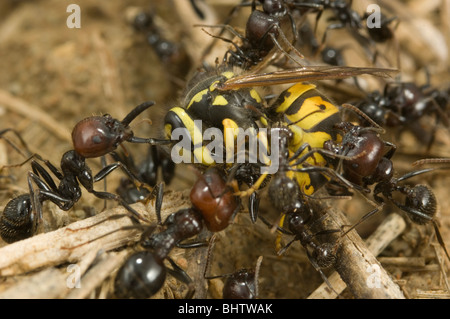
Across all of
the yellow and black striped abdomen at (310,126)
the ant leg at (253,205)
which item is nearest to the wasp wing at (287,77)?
the yellow and black striped abdomen at (310,126)

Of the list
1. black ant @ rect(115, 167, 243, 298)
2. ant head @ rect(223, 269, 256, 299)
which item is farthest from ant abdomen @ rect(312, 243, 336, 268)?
black ant @ rect(115, 167, 243, 298)

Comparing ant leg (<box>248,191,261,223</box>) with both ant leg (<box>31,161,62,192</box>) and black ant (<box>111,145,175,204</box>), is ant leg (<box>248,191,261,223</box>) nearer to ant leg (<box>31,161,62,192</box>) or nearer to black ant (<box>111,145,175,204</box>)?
black ant (<box>111,145,175,204</box>)

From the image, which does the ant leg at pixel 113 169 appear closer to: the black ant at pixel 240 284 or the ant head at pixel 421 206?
the black ant at pixel 240 284

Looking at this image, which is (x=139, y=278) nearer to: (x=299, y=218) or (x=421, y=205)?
(x=299, y=218)

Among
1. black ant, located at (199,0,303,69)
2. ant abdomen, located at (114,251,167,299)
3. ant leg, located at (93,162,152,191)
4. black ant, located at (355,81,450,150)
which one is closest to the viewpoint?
ant abdomen, located at (114,251,167,299)

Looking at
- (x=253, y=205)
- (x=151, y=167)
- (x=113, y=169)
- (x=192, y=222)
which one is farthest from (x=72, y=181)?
(x=253, y=205)
